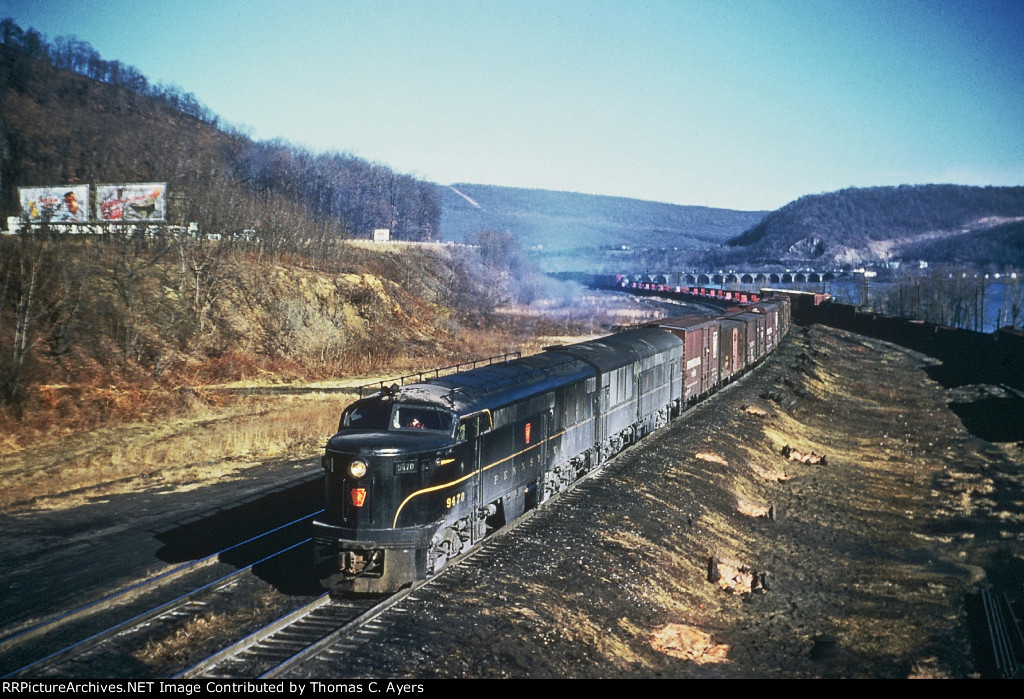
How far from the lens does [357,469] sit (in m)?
13.9

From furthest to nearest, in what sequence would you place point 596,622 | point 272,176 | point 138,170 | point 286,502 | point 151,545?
1. point 272,176
2. point 138,170
3. point 286,502
4. point 151,545
5. point 596,622

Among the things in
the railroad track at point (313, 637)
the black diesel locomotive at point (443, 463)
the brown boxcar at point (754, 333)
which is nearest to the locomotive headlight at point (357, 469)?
the black diesel locomotive at point (443, 463)

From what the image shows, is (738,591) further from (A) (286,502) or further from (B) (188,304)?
(B) (188,304)

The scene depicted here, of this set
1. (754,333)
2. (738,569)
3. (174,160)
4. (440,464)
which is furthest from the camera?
(174,160)

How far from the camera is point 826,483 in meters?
30.9

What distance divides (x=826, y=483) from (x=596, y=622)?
1912 cm

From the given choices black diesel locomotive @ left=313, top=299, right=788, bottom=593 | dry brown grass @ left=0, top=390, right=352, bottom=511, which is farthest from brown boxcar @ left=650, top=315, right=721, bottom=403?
dry brown grass @ left=0, top=390, right=352, bottom=511

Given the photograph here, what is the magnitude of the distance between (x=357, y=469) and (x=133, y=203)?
147 ft

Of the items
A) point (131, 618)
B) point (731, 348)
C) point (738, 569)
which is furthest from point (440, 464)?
point (731, 348)

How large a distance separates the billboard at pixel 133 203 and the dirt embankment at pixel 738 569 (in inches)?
1448

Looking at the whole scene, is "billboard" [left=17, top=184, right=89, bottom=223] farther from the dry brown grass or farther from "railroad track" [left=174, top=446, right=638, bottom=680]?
"railroad track" [left=174, top=446, right=638, bottom=680]

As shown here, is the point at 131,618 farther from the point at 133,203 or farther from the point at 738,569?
the point at 133,203

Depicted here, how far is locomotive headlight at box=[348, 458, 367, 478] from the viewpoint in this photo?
13906 millimetres

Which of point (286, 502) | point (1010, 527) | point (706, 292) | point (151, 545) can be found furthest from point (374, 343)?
point (706, 292)
